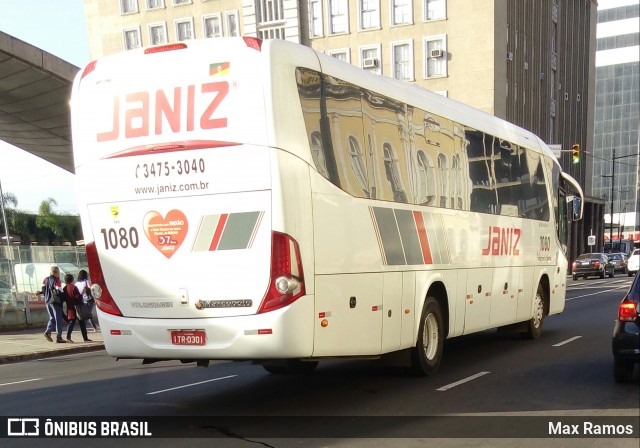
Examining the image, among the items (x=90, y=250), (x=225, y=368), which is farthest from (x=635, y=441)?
(x=225, y=368)

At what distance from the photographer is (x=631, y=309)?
8.40 metres

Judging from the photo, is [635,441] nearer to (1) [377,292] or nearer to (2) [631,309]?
(2) [631,309]

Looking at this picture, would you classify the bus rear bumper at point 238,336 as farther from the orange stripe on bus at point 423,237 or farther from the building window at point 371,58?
the building window at point 371,58

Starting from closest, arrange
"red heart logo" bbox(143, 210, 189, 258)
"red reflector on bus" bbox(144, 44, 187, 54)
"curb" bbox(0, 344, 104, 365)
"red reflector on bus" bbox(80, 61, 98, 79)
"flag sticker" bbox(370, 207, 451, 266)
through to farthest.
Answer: "red heart logo" bbox(143, 210, 189, 258) → "red reflector on bus" bbox(144, 44, 187, 54) → "red reflector on bus" bbox(80, 61, 98, 79) → "flag sticker" bbox(370, 207, 451, 266) → "curb" bbox(0, 344, 104, 365)

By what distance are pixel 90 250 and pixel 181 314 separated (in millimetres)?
1478

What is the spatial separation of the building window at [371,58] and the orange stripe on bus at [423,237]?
4143cm

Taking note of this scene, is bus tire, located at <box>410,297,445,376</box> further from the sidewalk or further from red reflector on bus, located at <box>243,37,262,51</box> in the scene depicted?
the sidewalk

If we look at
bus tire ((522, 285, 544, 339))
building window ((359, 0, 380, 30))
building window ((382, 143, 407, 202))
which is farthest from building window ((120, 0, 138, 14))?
building window ((382, 143, 407, 202))

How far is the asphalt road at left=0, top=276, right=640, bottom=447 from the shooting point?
7.07m

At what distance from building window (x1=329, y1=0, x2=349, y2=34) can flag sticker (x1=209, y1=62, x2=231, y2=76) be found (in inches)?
1773

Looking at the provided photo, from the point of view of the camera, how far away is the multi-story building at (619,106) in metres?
123

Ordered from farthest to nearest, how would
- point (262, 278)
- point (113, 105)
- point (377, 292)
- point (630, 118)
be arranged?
point (630, 118)
point (377, 292)
point (113, 105)
point (262, 278)

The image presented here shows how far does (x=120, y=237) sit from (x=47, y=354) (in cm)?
986


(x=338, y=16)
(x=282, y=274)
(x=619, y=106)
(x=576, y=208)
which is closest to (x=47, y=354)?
(x=282, y=274)
